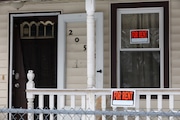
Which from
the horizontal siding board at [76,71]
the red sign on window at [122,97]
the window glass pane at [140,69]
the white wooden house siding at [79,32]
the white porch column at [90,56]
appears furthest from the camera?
the horizontal siding board at [76,71]

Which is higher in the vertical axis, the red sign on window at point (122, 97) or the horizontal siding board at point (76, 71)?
the horizontal siding board at point (76, 71)

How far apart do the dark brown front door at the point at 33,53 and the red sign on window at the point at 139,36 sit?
179 cm

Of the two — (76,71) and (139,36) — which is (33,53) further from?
(139,36)

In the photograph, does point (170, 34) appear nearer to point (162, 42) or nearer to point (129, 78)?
point (162, 42)

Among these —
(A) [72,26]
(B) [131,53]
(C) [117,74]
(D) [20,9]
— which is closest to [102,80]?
(C) [117,74]

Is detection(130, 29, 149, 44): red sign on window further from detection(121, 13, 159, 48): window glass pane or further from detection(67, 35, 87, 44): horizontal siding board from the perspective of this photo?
detection(67, 35, 87, 44): horizontal siding board

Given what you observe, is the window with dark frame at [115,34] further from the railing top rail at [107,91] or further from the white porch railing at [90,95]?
the railing top rail at [107,91]

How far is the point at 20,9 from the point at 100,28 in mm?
1913

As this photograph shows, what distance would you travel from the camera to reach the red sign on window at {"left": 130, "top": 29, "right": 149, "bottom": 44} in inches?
300

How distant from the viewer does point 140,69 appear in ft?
25.1

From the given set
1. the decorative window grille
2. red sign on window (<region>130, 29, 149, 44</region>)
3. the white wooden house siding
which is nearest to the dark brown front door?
the decorative window grille

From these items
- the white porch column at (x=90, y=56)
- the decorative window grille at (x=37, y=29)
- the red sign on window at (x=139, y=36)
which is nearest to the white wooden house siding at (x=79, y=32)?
the decorative window grille at (x=37, y=29)

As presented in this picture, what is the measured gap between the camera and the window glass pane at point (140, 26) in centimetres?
761

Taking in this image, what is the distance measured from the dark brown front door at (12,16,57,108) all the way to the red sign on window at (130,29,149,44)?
1.79 metres
